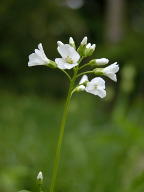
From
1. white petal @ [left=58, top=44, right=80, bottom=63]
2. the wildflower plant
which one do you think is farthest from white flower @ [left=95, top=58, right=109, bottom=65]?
white petal @ [left=58, top=44, right=80, bottom=63]

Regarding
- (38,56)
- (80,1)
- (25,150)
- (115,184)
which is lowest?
(38,56)

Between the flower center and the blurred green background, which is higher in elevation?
the blurred green background

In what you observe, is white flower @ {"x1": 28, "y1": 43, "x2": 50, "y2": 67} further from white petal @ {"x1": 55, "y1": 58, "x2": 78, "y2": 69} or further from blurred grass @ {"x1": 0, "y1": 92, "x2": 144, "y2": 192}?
blurred grass @ {"x1": 0, "y1": 92, "x2": 144, "y2": 192}

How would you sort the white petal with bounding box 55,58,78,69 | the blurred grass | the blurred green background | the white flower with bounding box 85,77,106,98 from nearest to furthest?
the white petal with bounding box 55,58,78,69 < the white flower with bounding box 85,77,106,98 < the blurred grass < the blurred green background

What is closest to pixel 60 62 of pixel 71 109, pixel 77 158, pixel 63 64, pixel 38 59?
pixel 63 64

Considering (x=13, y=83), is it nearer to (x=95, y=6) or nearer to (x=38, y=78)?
(x=38, y=78)

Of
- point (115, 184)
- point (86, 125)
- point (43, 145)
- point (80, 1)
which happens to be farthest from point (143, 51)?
point (80, 1)

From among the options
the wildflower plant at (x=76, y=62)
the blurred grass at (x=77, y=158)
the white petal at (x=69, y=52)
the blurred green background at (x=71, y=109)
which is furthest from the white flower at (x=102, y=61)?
the blurred grass at (x=77, y=158)
